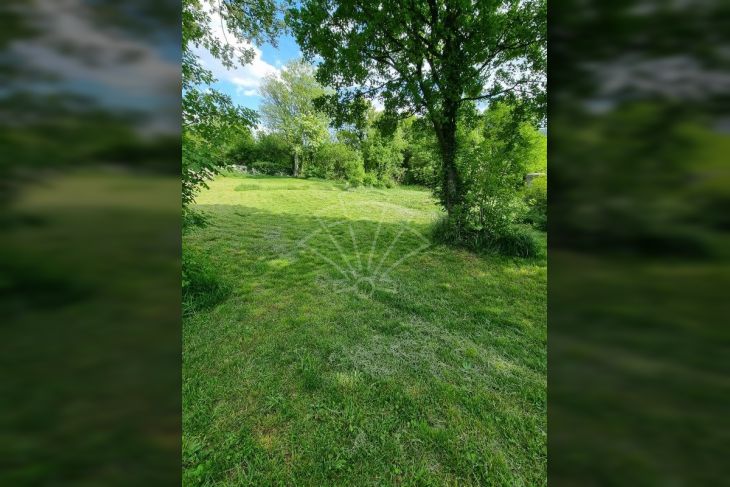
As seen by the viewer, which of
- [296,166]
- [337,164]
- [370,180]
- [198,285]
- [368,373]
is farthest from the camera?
[296,166]

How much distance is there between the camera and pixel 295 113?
65.2ft

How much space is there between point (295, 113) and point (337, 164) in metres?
5.40

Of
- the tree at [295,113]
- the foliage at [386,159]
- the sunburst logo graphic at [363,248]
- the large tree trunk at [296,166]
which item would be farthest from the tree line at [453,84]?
the large tree trunk at [296,166]

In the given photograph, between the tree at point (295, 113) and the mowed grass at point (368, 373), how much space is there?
13.8 metres

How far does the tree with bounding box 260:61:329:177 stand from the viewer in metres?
16.9

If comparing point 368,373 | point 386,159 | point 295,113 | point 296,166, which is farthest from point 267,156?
point 368,373

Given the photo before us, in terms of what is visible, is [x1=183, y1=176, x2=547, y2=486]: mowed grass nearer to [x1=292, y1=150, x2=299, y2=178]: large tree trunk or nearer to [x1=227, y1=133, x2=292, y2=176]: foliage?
[x1=292, y1=150, x2=299, y2=178]: large tree trunk

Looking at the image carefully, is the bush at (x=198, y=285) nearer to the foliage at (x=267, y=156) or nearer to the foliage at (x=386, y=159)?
the foliage at (x=386, y=159)

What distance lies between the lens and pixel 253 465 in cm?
212

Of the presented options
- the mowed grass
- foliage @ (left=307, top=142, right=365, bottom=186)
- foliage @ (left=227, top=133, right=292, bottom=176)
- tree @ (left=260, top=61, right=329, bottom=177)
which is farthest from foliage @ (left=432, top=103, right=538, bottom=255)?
foliage @ (left=227, top=133, right=292, bottom=176)

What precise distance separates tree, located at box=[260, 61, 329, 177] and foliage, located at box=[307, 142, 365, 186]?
79cm

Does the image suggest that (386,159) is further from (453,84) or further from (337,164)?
(453,84)
